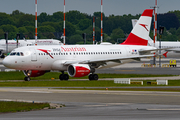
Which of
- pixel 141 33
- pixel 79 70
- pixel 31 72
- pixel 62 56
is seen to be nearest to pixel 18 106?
pixel 79 70

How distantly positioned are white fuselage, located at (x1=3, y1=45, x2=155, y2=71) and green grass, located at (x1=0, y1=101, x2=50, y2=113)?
23.8 meters

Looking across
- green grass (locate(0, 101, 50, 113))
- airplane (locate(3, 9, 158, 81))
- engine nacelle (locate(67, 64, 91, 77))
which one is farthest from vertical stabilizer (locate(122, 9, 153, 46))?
green grass (locate(0, 101, 50, 113))

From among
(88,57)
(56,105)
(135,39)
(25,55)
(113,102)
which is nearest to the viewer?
(56,105)

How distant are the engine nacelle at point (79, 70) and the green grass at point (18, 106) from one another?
2334 cm

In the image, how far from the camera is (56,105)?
81.5 feet

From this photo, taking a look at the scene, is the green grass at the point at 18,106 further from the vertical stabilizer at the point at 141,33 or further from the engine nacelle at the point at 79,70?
the vertical stabilizer at the point at 141,33

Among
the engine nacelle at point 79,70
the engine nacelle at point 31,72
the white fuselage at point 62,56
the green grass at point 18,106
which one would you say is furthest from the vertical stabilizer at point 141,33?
the green grass at point 18,106

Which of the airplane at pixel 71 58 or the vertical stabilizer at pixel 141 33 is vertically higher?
the vertical stabilizer at pixel 141 33

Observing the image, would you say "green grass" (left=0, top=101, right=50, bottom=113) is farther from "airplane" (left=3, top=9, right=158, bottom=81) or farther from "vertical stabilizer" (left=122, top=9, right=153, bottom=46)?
"vertical stabilizer" (left=122, top=9, right=153, bottom=46)

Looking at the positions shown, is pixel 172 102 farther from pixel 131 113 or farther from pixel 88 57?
pixel 88 57

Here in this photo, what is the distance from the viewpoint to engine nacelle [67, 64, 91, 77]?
49.4 m

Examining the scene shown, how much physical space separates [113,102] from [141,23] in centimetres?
3375

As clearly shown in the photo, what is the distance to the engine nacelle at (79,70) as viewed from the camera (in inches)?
1944

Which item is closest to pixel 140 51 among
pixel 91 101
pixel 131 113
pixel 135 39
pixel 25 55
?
pixel 135 39
